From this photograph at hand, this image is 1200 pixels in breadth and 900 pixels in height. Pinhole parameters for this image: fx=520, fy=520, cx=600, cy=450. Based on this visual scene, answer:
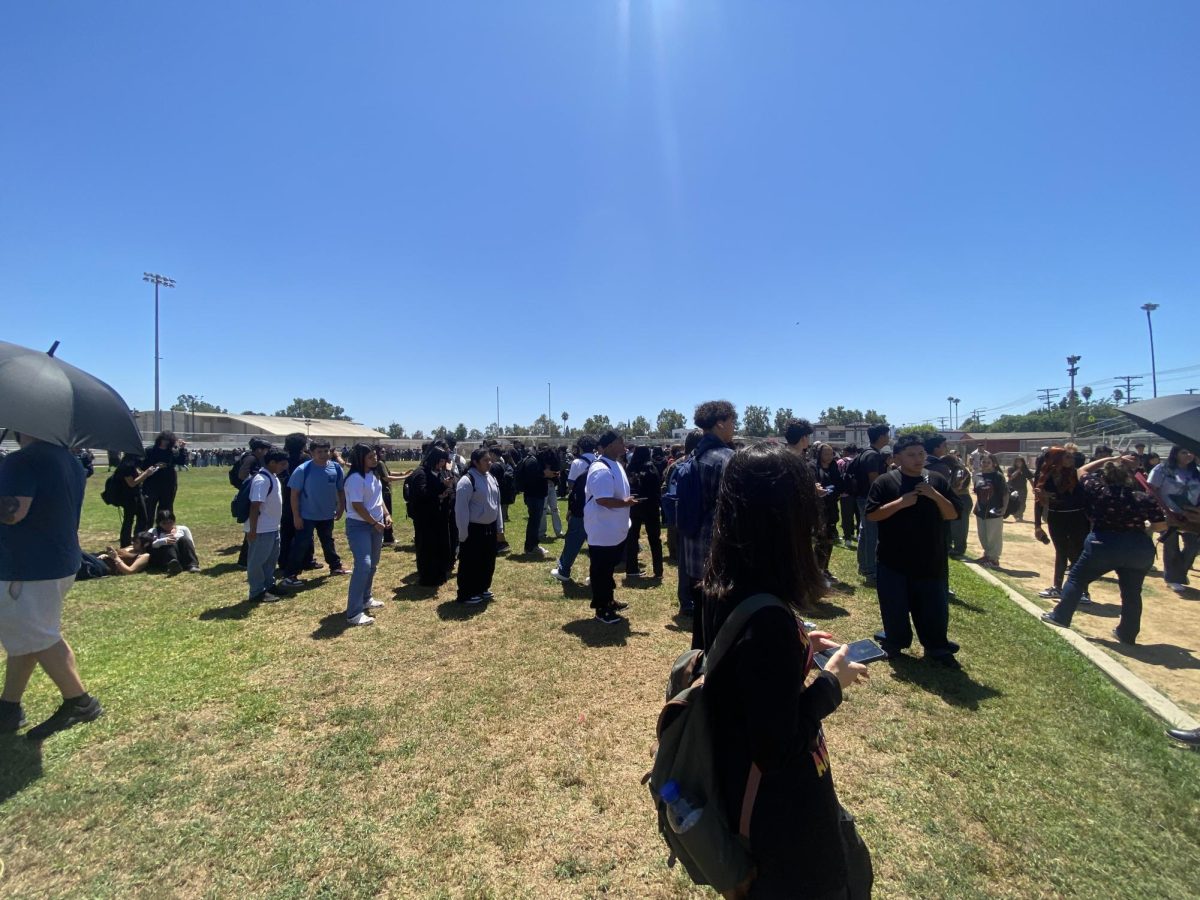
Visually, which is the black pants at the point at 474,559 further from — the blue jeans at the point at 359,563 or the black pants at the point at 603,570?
the black pants at the point at 603,570

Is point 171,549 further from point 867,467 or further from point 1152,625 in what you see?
Result: point 1152,625

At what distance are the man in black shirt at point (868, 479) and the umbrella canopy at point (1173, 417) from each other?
2774 millimetres

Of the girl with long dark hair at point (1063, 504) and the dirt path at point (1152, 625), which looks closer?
the dirt path at point (1152, 625)

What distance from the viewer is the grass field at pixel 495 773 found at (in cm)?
244

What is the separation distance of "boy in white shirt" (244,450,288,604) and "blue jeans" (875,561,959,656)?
21.7 feet

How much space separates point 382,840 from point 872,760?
2877 millimetres

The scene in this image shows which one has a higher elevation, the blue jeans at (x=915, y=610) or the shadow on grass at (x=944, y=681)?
the blue jeans at (x=915, y=610)

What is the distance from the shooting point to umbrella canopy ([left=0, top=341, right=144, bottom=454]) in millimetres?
2918

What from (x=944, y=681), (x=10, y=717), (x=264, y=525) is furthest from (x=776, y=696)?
(x=264, y=525)

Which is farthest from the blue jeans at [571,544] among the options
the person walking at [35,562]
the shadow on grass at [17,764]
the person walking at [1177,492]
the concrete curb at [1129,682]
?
the person walking at [1177,492]

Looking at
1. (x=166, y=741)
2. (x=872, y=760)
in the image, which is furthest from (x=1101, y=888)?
(x=166, y=741)

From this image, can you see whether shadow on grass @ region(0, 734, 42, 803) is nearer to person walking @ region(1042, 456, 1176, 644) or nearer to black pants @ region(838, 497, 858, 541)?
person walking @ region(1042, 456, 1176, 644)

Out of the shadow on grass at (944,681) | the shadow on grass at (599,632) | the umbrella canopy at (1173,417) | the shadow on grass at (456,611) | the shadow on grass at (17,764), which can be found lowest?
the shadow on grass at (944,681)

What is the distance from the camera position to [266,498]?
6.08 meters
